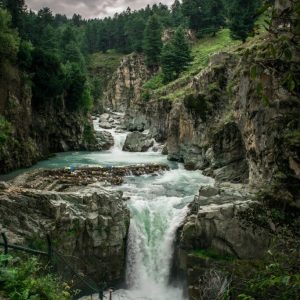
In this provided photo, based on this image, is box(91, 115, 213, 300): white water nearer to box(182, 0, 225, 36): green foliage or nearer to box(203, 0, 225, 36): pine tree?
box(203, 0, 225, 36): pine tree

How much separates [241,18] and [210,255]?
44564mm

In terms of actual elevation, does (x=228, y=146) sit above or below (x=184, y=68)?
below

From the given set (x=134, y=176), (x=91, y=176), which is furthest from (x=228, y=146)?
(x=91, y=176)

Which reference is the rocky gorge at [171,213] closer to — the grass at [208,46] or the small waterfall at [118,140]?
the small waterfall at [118,140]

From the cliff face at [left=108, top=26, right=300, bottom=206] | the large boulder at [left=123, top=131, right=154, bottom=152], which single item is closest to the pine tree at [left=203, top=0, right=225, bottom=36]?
the cliff face at [left=108, top=26, right=300, bottom=206]

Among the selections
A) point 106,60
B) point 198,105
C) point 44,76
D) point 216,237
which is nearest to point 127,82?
point 106,60

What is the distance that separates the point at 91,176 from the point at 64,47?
59.2m

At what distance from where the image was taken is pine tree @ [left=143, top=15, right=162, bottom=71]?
7988 centimetres

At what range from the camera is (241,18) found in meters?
55.4

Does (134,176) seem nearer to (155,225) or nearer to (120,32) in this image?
(155,225)

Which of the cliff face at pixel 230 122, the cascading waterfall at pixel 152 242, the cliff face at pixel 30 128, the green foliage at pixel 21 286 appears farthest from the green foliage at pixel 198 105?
the green foliage at pixel 21 286

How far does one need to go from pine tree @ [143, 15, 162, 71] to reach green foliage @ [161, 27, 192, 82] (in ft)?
49.5

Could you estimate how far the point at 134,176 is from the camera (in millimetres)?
31859

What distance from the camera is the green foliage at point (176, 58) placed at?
63.4m
